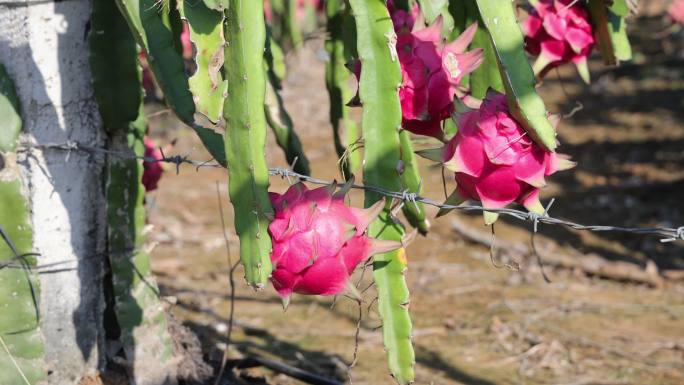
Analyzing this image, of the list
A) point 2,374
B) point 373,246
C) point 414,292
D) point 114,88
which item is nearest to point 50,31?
point 114,88

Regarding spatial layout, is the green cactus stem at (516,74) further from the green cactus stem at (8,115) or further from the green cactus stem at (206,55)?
the green cactus stem at (8,115)

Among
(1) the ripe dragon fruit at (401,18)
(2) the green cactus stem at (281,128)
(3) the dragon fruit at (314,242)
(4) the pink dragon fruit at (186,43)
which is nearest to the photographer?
(3) the dragon fruit at (314,242)

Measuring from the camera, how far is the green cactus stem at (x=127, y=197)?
2518mm

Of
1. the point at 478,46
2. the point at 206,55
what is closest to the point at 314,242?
the point at 206,55

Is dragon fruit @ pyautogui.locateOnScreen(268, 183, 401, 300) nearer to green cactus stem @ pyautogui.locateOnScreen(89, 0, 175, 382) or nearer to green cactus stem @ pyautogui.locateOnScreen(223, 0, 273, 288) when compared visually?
green cactus stem @ pyautogui.locateOnScreen(223, 0, 273, 288)

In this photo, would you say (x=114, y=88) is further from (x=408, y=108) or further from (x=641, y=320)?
(x=641, y=320)

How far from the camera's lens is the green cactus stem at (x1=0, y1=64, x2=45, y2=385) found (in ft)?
8.09

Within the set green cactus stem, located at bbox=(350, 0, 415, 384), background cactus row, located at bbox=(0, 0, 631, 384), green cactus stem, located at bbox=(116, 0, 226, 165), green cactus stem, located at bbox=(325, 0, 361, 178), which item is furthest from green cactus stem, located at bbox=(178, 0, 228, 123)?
green cactus stem, located at bbox=(325, 0, 361, 178)

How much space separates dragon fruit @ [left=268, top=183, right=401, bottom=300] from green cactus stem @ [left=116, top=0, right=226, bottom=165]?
0.41 meters

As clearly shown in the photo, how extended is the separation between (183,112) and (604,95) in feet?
25.5

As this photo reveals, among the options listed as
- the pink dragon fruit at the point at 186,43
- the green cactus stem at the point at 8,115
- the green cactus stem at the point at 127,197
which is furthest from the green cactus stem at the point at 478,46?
the pink dragon fruit at the point at 186,43

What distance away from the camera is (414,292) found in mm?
4637

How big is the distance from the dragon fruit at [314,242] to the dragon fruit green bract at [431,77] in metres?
0.31

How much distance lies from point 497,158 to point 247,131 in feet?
1.57
